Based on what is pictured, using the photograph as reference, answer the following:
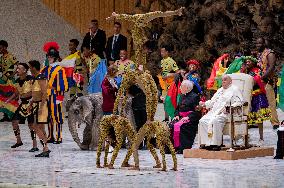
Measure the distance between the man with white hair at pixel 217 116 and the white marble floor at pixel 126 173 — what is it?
1.64ft

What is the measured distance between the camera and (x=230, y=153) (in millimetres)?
16641

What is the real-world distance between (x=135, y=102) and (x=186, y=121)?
956 millimetres

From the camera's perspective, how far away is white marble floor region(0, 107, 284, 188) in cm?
1384

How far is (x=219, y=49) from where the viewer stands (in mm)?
29438

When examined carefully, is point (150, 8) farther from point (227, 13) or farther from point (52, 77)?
point (52, 77)

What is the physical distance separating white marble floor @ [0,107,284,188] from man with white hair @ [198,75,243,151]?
500 mm

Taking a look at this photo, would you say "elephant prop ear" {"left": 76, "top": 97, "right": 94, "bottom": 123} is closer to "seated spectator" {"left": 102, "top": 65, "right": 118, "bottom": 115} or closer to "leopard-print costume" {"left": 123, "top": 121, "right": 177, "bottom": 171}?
"seated spectator" {"left": 102, "top": 65, "right": 118, "bottom": 115}

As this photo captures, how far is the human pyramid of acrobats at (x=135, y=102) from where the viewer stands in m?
15.3

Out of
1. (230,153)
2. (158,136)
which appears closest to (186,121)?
(230,153)

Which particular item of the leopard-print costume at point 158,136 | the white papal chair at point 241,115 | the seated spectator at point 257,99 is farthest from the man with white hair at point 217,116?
the leopard-print costume at point 158,136

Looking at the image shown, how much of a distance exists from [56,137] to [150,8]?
11.6 meters

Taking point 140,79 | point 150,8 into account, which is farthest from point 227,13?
point 140,79

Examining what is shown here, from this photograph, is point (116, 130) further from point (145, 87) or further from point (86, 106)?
point (86, 106)

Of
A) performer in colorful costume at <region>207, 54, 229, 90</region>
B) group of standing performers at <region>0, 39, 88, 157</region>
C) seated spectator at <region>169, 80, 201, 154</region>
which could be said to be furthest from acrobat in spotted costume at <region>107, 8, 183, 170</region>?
performer in colorful costume at <region>207, 54, 229, 90</region>
